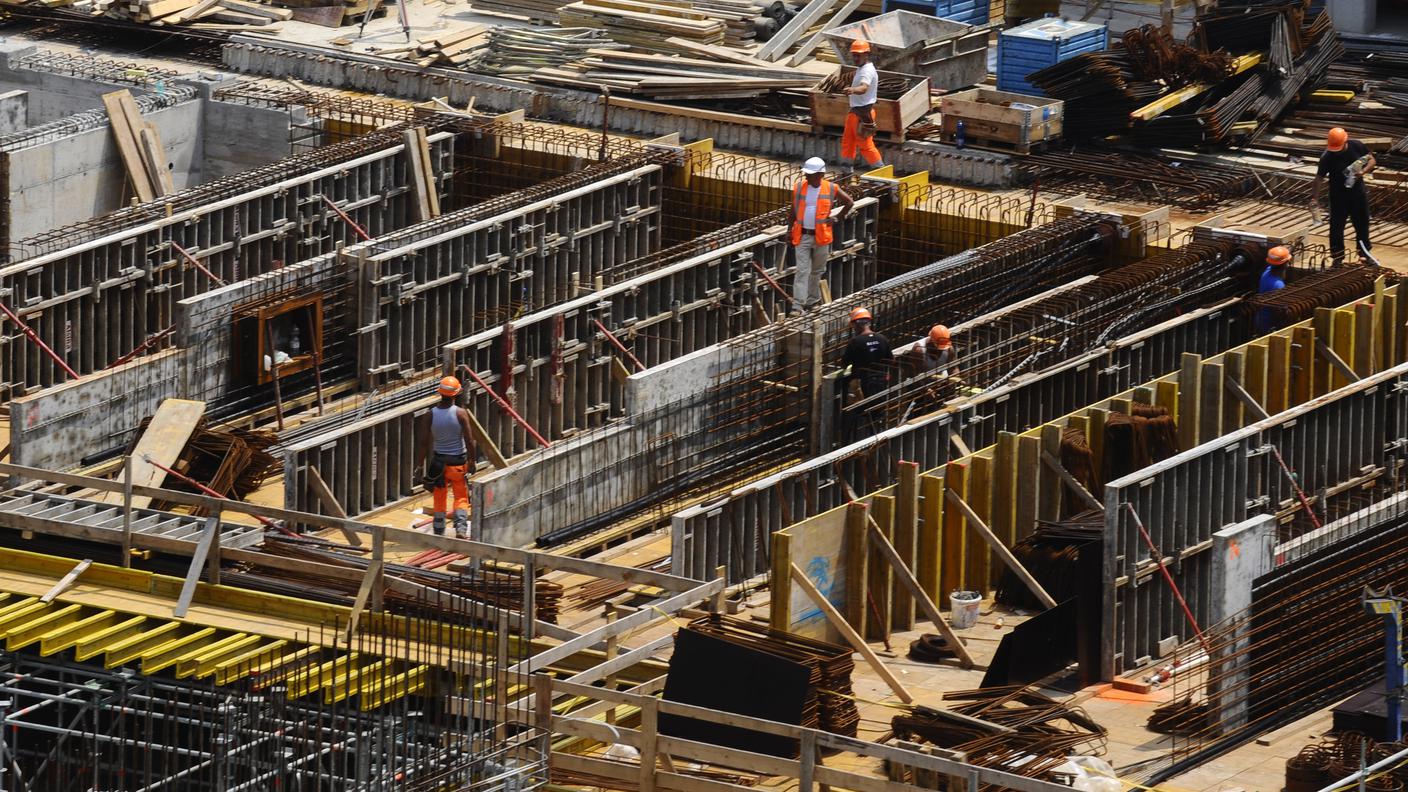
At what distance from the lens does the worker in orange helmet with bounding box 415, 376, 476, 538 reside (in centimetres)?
2944

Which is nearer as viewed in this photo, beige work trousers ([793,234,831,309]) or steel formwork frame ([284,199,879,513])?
steel formwork frame ([284,199,879,513])

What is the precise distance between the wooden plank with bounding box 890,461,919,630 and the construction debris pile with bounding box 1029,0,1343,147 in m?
13.1

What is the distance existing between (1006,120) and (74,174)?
1242 centimetres

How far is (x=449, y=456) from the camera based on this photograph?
97.0ft

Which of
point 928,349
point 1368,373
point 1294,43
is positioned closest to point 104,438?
point 928,349

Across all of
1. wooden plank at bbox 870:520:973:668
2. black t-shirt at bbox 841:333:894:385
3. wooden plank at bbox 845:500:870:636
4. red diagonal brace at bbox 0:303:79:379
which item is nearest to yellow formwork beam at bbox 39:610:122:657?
wooden plank at bbox 845:500:870:636

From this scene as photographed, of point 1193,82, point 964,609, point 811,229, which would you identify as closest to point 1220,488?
point 964,609

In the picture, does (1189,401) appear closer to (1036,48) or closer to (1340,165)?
(1340,165)

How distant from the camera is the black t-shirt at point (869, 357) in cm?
3148

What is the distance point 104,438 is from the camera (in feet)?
108

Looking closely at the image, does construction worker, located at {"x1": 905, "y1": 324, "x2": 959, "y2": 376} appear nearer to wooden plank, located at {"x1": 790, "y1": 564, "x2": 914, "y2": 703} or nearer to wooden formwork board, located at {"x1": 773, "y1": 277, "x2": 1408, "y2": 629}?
wooden formwork board, located at {"x1": 773, "y1": 277, "x2": 1408, "y2": 629}

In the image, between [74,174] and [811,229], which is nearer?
[811,229]

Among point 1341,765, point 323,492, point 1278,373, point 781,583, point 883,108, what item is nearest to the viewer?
point 1341,765

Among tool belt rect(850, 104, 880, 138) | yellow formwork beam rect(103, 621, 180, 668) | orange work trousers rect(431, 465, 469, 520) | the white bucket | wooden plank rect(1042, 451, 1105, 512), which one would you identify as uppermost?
tool belt rect(850, 104, 880, 138)
